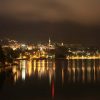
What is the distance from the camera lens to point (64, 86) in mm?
24672

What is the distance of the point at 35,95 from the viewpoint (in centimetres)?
2023

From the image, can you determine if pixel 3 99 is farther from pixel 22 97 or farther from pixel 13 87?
pixel 13 87

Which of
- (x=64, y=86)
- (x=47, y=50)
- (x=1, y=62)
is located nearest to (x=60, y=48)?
(x=47, y=50)

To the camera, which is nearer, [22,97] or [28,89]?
[22,97]

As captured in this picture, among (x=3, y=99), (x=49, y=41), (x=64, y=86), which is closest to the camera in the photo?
(x=3, y=99)

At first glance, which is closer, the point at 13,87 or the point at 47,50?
the point at 13,87

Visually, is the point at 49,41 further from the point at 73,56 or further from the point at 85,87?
the point at 85,87

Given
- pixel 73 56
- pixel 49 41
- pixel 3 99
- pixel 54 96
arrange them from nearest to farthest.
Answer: pixel 3 99 < pixel 54 96 < pixel 73 56 < pixel 49 41

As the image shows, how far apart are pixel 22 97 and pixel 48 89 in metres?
3.92

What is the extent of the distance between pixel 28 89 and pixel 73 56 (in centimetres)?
8942

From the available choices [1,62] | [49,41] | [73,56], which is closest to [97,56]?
[73,56]

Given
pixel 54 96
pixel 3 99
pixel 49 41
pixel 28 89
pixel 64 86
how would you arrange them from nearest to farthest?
1. pixel 3 99
2. pixel 54 96
3. pixel 28 89
4. pixel 64 86
5. pixel 49 41

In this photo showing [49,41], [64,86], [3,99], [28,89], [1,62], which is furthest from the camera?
[49,41]

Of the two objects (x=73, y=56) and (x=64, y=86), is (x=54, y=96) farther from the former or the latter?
(x=73, y=56)
